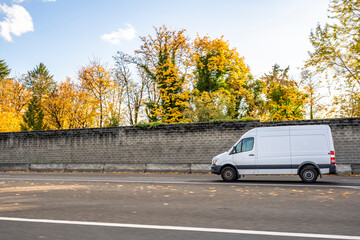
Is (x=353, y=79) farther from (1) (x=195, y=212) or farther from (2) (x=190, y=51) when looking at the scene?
(1) (x=195, y=212)

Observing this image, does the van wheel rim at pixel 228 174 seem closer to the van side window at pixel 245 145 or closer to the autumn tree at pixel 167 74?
the van side window at pixel 245 145

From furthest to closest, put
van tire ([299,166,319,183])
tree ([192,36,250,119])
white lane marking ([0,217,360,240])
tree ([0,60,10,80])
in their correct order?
tree ([0,60,10,80]) → tree ([192,36,250,119]) → van tire ([299,166,319,183]) → white lane marking ([0,217,360,240])

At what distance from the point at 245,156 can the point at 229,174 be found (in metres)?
1.05

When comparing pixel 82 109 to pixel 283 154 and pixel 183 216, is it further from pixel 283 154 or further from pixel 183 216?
pixel 183 216

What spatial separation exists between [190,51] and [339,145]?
73.2 ft

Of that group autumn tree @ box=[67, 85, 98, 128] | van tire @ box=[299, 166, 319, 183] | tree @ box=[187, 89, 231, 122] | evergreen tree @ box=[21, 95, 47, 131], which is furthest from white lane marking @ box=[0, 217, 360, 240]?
evergreen tree @ box=[21, 95, 47, 131]

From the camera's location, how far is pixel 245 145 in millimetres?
14125

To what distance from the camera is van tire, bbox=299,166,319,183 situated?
12.9 metres

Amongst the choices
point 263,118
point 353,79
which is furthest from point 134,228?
point 263,118

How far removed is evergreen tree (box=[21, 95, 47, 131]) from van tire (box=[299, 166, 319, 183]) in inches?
1455

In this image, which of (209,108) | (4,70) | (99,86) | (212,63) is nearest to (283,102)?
(212,63)

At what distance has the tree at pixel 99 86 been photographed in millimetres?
41594

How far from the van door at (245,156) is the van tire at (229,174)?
0.25 metres

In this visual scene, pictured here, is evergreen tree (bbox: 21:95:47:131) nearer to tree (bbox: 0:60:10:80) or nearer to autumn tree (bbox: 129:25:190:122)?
autumn tree (bbox: 129:25:190:122)
